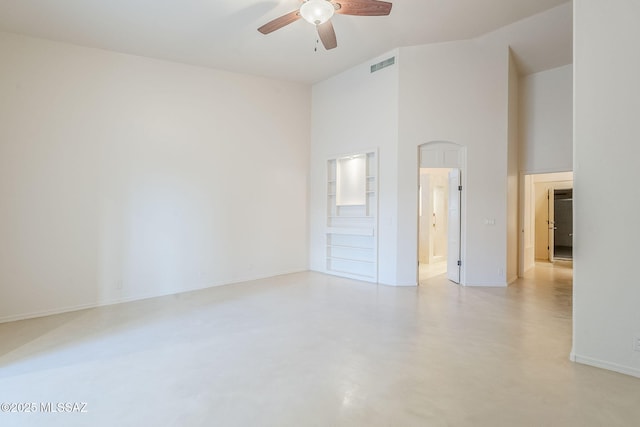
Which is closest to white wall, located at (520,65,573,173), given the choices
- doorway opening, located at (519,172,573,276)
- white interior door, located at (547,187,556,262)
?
doorway opening, located at (519,172,573,276)

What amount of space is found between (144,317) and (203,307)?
27.7 inches

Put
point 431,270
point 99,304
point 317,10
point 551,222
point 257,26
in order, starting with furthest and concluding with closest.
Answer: point 551,222
point 431,270
point 99,304
point 257,26
point 317,10

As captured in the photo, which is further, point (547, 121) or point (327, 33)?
point (547, 121)

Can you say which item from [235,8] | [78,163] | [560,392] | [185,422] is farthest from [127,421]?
[235,8]

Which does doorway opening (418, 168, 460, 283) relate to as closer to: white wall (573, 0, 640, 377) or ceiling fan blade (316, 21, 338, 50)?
white wall (573, 0, 640, 377)

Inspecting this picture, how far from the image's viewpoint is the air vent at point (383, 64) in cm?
525

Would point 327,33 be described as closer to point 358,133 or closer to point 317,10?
point 317,10

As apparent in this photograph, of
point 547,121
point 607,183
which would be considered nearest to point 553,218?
point 547,121

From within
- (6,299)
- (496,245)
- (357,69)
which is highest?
(357,69)

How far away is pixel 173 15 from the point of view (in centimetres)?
382

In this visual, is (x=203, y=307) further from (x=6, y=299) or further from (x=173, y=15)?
(x=173, y=15)

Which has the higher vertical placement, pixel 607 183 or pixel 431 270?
pixel 607 183

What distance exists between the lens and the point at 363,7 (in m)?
3.09

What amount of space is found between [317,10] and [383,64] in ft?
8.82
